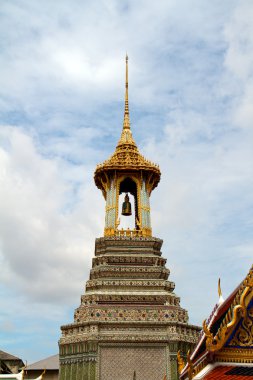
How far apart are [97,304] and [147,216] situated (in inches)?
371

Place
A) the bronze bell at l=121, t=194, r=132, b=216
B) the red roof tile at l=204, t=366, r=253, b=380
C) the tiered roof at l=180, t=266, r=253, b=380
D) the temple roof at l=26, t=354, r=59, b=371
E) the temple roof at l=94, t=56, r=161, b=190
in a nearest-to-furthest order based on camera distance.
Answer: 1. the red roof tile at l=204, t=366, r=253, b=380
2. the tiered roof at l=180, t=266, r=253, b=380
3. the temple roof at l=94, t=56, r=161, b=190
4. the bronze bell at l=121, t=194, r=132, b=216
5. the temple roof at l=26, t=354, r=59, b=371

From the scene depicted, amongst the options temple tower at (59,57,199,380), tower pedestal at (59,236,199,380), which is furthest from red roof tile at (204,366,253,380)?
tower pedestal at (59,236,199,380)

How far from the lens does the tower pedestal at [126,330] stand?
93.8ft

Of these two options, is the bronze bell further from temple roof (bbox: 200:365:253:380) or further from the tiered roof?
temple roof (bbox: 200:365:253:380)

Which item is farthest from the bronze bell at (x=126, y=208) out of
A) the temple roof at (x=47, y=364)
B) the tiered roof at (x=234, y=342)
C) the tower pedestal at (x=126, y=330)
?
the tiered roof at (x=234, y=342)

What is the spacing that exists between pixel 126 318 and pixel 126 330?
77 centimetres

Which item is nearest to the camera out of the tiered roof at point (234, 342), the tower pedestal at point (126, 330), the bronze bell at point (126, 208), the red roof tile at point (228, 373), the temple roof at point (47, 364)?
the red roof tile at point (228, 373)

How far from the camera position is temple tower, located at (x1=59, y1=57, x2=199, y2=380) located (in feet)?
94.0

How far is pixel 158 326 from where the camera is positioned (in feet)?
97.3

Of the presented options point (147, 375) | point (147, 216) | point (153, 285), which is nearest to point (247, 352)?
point (147, 375)

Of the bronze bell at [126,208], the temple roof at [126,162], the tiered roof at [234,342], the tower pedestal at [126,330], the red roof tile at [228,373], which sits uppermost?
the temple roof at [126,162]

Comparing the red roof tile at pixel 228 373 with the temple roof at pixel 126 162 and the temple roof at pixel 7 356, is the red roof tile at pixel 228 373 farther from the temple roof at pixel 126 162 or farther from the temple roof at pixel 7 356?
the temple roof at pixel 7 356

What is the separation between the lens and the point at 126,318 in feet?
98.0

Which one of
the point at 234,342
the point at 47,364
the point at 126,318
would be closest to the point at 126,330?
the point at 126,318
